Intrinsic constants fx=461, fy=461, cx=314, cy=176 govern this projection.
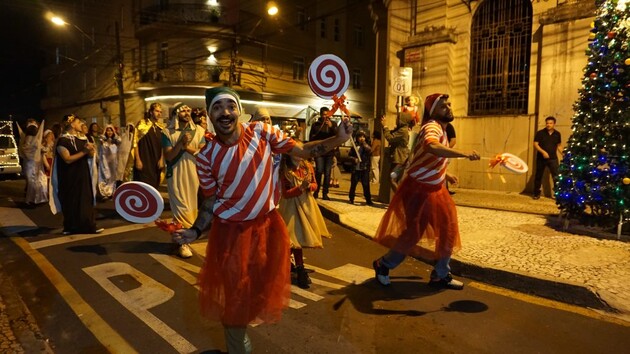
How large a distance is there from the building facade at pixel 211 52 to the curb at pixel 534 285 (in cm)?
1895

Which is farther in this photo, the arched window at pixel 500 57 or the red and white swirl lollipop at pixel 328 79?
the arched window at pixel 500 57

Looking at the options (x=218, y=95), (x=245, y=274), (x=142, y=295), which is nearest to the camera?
(x=245, y=274)

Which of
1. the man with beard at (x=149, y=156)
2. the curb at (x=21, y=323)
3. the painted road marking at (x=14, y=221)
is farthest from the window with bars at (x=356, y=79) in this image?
the curb at (x=21, y=323)

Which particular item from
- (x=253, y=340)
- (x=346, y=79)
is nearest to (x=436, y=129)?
(x=346, y=79)

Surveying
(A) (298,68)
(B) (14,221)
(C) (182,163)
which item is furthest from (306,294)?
(A) (298,68)

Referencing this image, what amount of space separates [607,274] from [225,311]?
4.45 m

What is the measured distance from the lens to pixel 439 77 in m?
13.0

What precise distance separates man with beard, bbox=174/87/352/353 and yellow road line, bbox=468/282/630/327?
2936 millimetres

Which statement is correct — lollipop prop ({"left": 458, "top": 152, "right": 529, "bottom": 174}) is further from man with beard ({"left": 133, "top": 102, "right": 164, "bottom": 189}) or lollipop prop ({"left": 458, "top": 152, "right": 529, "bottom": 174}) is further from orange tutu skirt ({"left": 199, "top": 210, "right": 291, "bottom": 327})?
man with beard ({"left": 133, "top": 102, "right": 164, "bottom": 189})

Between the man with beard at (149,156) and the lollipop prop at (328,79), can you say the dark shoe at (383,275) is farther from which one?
the man with beard at (149,156)

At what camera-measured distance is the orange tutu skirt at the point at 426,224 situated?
4.74m

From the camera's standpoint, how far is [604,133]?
22.2 feet

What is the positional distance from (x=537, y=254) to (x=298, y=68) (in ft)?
93.7

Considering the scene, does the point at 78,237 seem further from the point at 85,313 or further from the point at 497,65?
the point at 497,65
